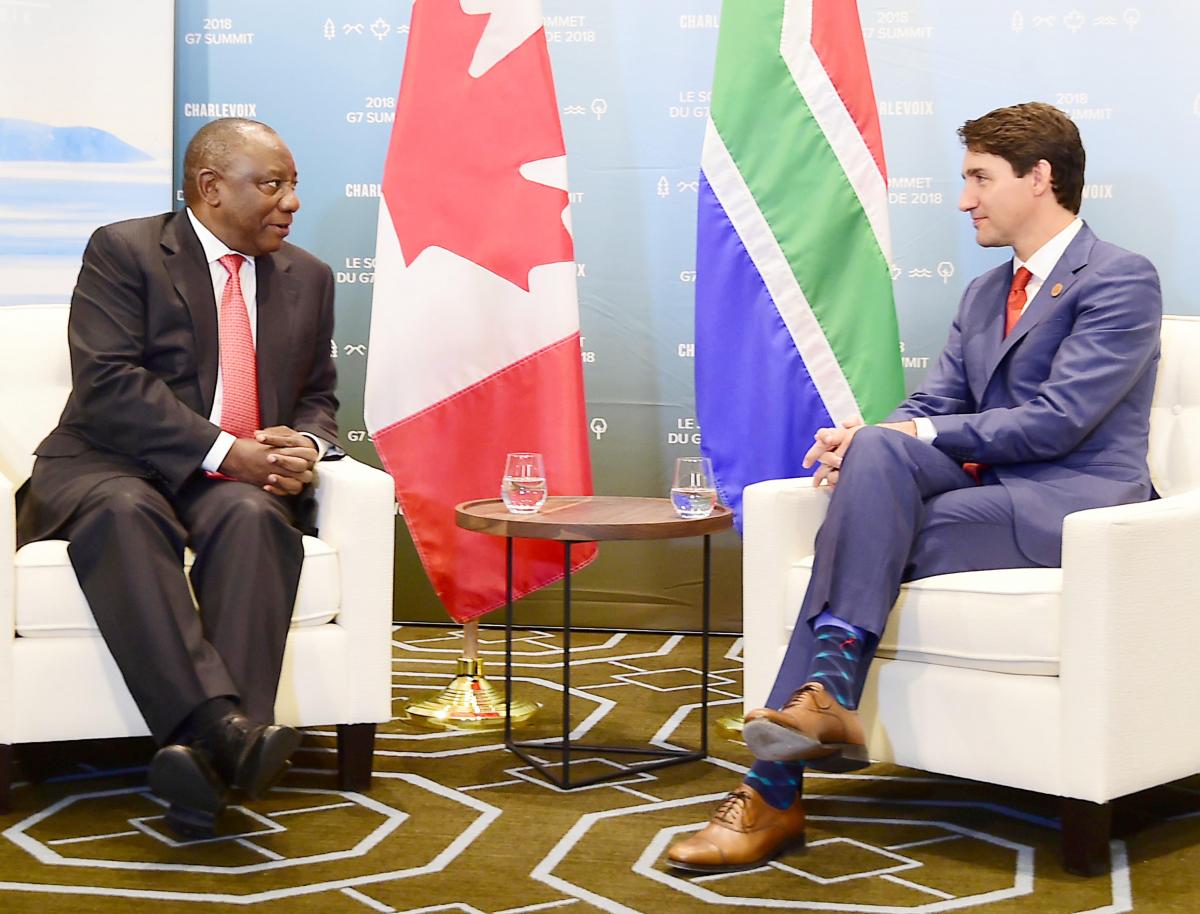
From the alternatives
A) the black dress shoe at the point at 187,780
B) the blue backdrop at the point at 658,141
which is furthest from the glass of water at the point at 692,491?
the blue backdrop at the point at 658,141

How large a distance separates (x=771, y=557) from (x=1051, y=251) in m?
0.83

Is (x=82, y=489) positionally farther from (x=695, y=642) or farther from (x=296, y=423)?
(x=695, y=642)

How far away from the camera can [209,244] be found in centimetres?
294

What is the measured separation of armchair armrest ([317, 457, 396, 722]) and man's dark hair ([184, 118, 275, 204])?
2.60ft

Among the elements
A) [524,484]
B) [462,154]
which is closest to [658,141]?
[462,154]

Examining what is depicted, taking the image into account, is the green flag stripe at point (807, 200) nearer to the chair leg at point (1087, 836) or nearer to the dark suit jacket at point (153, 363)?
the dark suit jacket at point (153, 363)

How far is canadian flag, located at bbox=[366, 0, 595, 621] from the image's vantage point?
10.8ft

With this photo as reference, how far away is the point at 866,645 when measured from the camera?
2340 mm

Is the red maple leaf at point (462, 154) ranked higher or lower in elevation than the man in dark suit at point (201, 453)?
higher

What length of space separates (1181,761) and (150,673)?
5.69 feet

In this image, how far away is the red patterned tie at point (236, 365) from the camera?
2887mm

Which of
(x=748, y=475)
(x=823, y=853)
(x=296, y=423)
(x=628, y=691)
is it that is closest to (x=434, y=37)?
(x=296, y=423)

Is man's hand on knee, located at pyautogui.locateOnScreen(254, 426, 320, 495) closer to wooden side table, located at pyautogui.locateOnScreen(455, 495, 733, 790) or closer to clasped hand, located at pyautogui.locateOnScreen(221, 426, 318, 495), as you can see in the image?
clasped hand, located at pyautogui.locateOnScreen(221, 426, 318, 495)

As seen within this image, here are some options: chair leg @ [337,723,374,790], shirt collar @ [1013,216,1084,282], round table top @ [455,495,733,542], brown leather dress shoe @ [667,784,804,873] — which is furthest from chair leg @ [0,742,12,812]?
shirt collar @ [1013,216,1084,282]
